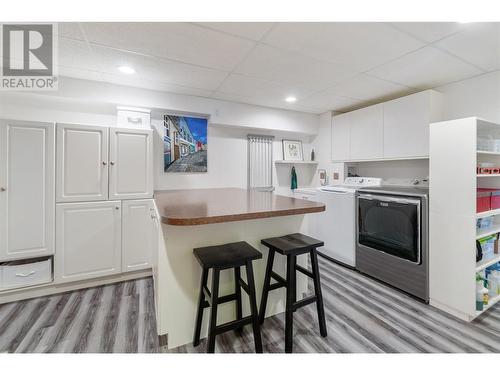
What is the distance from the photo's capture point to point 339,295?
7.61 ft

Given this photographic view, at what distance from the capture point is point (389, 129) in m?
2.99

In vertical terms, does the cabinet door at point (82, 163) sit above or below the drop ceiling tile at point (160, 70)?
below

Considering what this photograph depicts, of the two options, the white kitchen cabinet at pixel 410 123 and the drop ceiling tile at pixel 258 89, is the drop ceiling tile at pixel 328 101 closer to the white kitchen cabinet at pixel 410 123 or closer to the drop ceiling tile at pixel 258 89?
the drop ceiling tile at pixel 258 89

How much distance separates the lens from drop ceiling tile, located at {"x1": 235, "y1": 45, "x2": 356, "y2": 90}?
2.06 metres

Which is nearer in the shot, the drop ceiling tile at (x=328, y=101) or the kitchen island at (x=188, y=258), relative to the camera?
the kitchen island at (x=188, y=258)

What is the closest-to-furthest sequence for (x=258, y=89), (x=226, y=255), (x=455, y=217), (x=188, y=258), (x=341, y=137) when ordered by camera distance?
(x=226, y=255) → (x=188, y=258) → (x=455, y=217) → (x=258, y=89) → (x=341, y=137)

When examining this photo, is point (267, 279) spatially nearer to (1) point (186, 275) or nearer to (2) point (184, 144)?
(1) point (186, 275)

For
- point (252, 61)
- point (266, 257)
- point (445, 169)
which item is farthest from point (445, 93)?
point (266, 257)

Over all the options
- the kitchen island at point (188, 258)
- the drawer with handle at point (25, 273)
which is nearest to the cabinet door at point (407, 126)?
the kitchen island at point (188, 258)

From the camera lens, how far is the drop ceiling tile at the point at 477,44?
5.44ft

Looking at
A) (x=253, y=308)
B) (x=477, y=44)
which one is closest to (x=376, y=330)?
(x=253, y=308)

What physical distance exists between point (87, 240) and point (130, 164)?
92cm

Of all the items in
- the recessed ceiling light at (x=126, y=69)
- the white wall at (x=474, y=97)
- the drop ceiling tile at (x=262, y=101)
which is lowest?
the white wall at (x=474, y=97)

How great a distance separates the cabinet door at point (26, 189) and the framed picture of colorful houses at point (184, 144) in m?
1.24
